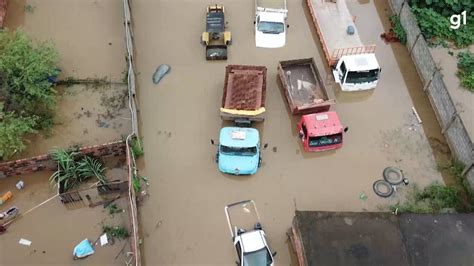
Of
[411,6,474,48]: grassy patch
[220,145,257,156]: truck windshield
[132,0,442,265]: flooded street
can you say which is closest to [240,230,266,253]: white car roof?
[132,0,442,265]: flooded street

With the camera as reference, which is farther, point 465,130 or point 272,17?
point 272,17

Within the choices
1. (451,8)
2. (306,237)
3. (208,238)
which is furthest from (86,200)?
(451,8)

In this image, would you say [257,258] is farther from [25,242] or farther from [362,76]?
[362,76]

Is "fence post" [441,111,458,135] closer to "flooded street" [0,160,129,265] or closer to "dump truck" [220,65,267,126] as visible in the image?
"dump truck" [220,65,267,126]

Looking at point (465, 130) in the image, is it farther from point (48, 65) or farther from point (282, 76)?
point (48, 65)

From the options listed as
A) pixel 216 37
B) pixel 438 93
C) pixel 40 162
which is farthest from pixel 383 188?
pixel 40 162

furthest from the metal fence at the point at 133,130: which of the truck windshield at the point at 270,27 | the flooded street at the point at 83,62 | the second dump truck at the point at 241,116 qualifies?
the truck windshield at the point at 270,27
